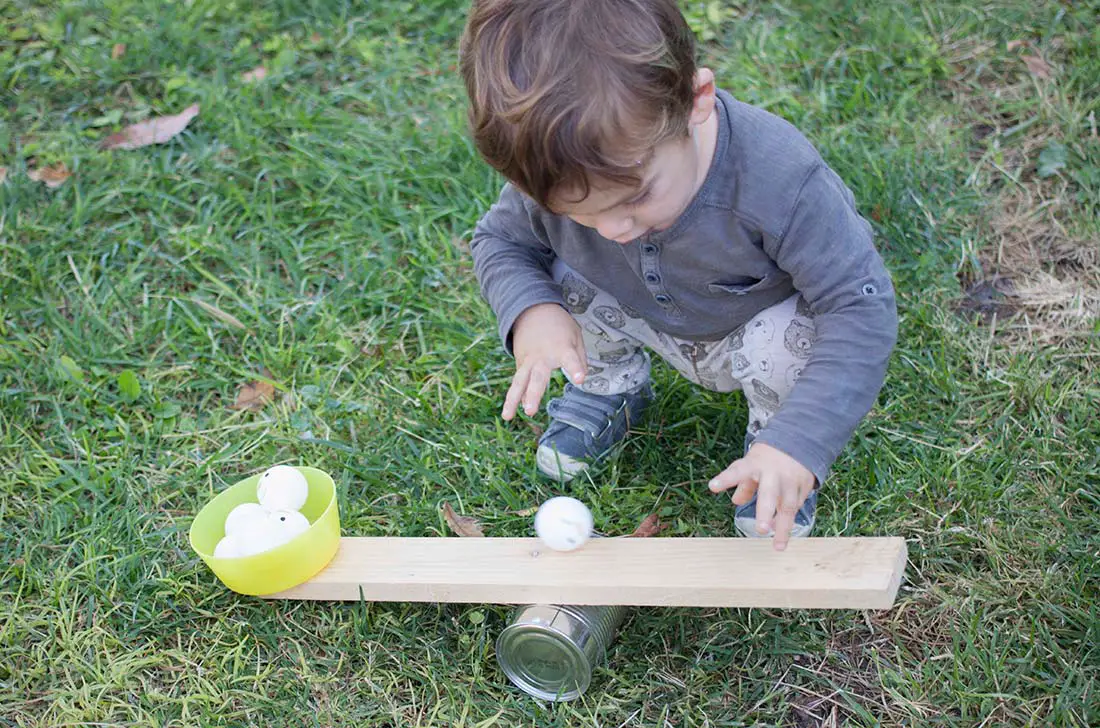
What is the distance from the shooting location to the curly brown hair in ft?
4.81

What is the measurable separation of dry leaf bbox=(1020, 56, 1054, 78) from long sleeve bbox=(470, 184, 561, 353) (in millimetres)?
1758

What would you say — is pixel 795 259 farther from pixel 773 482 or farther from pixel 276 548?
pixel 276 548

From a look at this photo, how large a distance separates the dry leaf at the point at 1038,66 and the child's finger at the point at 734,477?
1976 mm

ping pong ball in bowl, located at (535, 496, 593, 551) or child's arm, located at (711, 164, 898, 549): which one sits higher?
child's arm, located at (711, 164, 898, 549)

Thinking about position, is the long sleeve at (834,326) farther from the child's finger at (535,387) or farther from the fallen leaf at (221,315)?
the fallen leaf at (221,315)

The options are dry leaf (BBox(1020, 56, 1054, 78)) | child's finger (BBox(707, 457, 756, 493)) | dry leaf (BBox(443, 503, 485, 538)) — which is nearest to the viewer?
child's finger (BBox(707, 457, 756, 493))

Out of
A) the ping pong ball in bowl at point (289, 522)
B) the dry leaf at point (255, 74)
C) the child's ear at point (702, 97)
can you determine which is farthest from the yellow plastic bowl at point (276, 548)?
the dry leaf at point (255, 74)

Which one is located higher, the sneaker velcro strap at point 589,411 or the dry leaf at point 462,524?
the sneaker velcro strap at point 589,411

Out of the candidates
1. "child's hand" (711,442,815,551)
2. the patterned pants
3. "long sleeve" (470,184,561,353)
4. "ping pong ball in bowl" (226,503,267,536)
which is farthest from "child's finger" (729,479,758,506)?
"ping pong ball in bowl" (226,503,267,536)

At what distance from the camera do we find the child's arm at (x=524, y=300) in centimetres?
194

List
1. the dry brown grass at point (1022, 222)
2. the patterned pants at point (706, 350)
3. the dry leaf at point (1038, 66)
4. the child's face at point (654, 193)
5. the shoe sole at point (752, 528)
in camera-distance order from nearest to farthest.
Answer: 1. the child's face at point (654, 193)
2. the patterned pants at point (706, 350)
3. the shoe sole at point (752, 528)
4. the dry brown grass at point (1022, 222)
5. the dry leaf at point (1038, 66)

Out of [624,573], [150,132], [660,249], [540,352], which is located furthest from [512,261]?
[150,132]

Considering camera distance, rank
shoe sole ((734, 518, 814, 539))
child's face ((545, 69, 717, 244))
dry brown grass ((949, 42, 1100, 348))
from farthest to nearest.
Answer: dry brown grass ((949, 42, 1100, 348)) < shoe sole ((734, 518, 814, 539)) < child's face ((545, 69, 717, 244))

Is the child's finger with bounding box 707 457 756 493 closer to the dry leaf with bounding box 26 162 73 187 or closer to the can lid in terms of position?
the can lid
